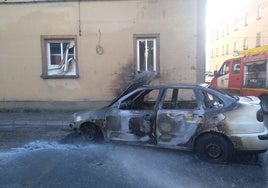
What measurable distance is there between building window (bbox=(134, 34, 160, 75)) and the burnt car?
5054mm

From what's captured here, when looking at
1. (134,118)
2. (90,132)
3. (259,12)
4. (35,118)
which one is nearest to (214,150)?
(134,118)

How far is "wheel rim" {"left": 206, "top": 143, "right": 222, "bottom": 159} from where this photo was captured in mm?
5426

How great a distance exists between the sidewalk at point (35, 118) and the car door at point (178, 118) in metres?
4.19

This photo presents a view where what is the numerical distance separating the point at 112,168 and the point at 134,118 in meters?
1.26

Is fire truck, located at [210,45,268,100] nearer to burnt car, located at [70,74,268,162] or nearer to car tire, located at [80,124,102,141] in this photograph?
burnt car, located at [70,74,268,162]

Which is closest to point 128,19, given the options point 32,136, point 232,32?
point 32,136

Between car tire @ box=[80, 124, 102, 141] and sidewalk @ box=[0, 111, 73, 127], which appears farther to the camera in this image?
sidewalk @ box=[0, 111, 73, 127]

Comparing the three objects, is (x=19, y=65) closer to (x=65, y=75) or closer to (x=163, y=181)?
(x=65, y=75)

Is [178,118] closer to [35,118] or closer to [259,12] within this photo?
[35,118]

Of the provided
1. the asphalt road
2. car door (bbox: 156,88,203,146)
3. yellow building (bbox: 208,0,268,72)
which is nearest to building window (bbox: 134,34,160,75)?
the asphalt road

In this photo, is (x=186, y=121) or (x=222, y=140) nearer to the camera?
(x=222, y=140)

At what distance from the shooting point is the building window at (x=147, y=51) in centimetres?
1139

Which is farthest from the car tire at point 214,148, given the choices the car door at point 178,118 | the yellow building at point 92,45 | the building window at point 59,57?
the building window at point 59,57

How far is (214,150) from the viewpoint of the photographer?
17.9ft
